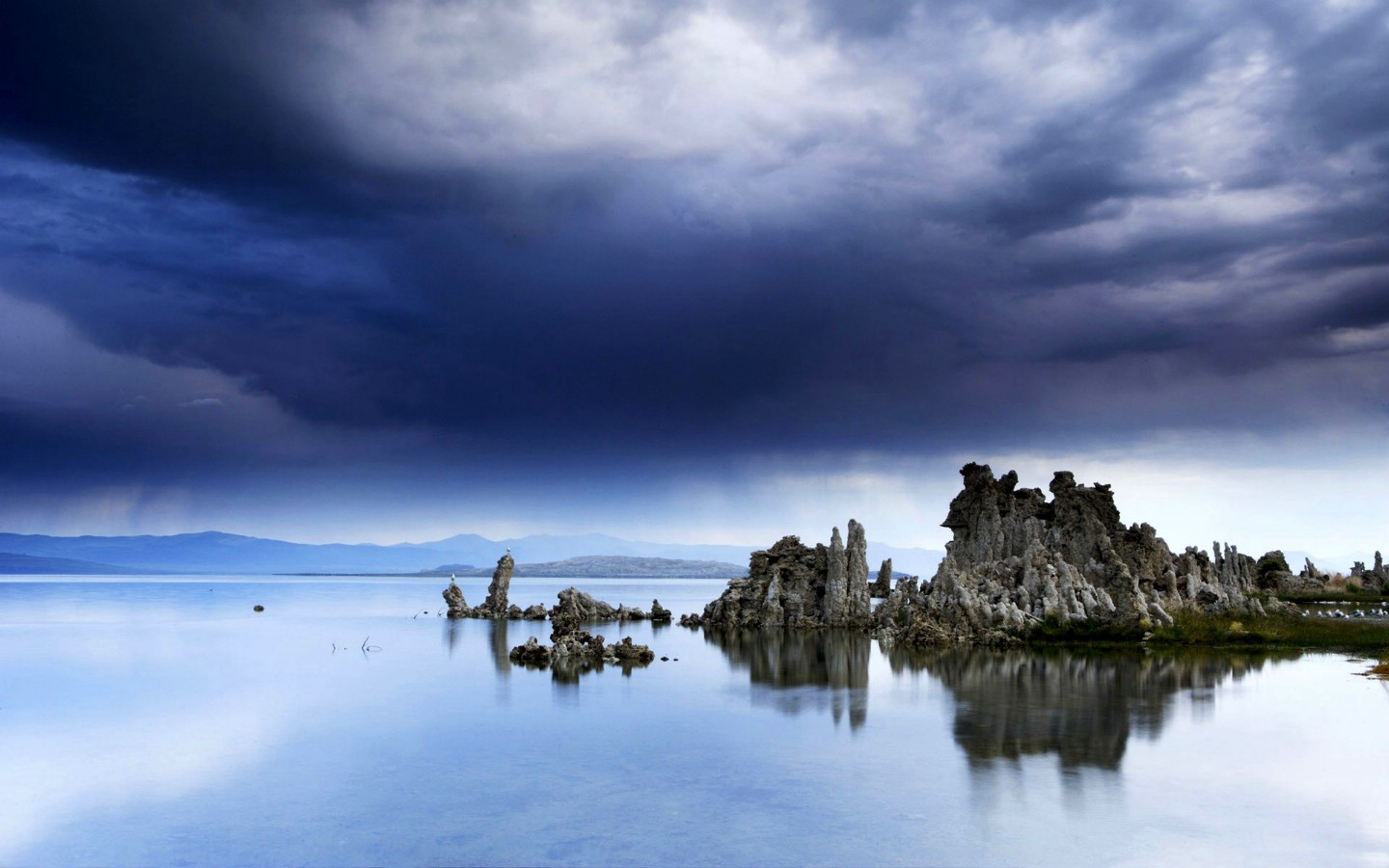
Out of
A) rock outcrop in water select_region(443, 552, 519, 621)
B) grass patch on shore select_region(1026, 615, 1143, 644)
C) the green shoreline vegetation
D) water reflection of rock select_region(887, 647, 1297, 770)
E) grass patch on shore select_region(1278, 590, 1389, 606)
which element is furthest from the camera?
rock outcrop in water select_region(443, 552, 519, 621)

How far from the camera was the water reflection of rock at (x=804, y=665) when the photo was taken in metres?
32.3

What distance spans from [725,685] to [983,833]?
21.5 m

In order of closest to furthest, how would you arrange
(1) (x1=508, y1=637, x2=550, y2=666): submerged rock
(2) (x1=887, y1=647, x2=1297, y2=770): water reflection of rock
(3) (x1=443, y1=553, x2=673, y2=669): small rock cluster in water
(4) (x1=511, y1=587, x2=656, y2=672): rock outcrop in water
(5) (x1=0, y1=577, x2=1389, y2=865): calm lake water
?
(5) (x1=0, y1=577, x2=1389, y2=865): calm lake water < (2) (x1=887, y1=647, x2=1297, y2=770): water reflection of rock < (1) (x1=508, y1=637, x2=550, y2=666): submerged rock < (4) (x1=511, y1=587, x2=656, y2=672): rock outcrop in water < (3) (x1=443, y1=553, x2=673, y2=669): small rock cluster in water

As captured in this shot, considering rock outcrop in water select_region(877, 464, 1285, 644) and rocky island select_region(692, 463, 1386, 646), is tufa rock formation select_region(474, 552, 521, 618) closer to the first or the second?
rocky island select_region(692, 463, 1386, 646)

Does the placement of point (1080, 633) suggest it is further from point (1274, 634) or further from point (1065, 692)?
point (1065, 692)

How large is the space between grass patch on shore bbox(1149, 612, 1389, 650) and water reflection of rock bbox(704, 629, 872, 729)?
16.5 m

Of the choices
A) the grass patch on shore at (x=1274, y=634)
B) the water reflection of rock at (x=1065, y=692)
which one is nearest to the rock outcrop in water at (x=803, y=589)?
the water reflection of rock at (x=1065, y=692)

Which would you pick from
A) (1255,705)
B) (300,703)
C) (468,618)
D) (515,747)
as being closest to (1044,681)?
(1255,705)

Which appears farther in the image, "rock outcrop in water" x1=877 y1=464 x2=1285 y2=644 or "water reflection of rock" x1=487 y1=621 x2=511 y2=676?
"rock outcrop in water" x1=877 y1=464 x2=1285 y2=644

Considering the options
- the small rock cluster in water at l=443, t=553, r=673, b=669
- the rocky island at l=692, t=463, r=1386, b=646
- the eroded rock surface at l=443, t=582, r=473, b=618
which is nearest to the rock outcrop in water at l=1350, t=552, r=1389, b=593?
the rocky island at l=692, t=463, r=1386, b=646

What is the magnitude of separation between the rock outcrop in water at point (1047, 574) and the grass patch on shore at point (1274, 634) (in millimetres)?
1474

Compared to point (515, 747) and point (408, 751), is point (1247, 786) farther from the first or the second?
point (408, 751)

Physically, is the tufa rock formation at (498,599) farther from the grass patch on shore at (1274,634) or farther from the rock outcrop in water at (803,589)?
the grass patch on shore at (1274,634)

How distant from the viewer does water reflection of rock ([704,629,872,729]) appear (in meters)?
32.3
